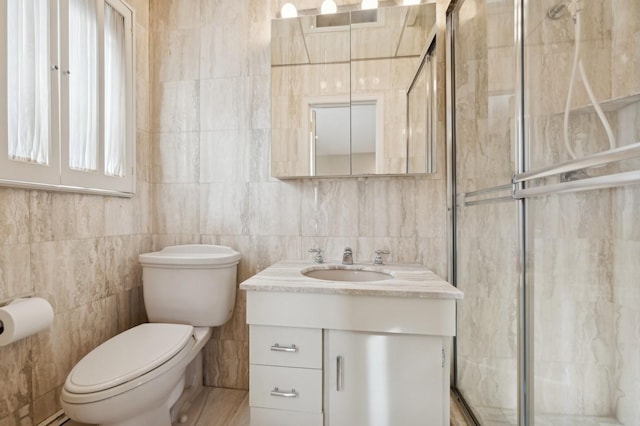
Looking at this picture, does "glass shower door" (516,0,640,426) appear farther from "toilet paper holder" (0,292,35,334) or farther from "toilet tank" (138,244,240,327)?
"toilet paper holder" (0,292,35,334)

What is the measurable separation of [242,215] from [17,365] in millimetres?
1068

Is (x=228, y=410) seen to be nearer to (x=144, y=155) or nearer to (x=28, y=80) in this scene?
(x=144, y=155)

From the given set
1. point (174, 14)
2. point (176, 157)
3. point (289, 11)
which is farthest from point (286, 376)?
point (174, 14)

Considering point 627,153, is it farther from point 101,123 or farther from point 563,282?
point 101,123

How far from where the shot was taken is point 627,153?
662 mm

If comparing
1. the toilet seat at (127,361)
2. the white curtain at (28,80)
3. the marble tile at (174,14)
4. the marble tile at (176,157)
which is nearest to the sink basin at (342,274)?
the toilet seat at (127,361)

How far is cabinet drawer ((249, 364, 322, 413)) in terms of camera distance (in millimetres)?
1173

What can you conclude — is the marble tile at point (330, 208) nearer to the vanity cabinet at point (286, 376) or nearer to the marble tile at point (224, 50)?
the vanity cabinet at point (286, 376)

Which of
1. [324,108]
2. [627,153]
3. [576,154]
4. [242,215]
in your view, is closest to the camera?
[627,153]

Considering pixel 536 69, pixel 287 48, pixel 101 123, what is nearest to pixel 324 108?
pixel 287 48

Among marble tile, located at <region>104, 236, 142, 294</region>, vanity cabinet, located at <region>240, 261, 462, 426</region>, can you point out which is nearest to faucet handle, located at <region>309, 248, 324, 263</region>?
vanity cabinet, located at <region>240, 261, 462, 426</region>

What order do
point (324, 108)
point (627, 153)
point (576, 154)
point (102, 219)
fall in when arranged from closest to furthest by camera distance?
point (627, 153), point (576, 154), point (102, 219), point (324, 108)

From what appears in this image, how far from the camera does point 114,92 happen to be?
1.56m

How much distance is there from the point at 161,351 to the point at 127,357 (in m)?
0.11
